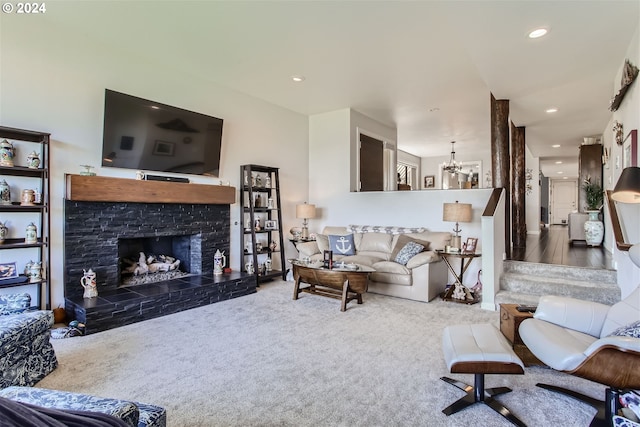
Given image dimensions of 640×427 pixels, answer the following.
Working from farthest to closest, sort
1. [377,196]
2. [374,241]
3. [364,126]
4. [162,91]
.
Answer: [364,126]
[377,196]
[374,241]
[162,91]

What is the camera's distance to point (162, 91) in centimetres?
452

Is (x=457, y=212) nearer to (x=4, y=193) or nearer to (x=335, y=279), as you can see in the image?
(x=335, y=279)

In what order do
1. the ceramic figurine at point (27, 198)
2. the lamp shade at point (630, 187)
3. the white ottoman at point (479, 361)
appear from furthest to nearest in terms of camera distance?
the ceramic figurine at point (27, 198), the lamp shade at point (630, 187), the white ottoman at point (479, 361)

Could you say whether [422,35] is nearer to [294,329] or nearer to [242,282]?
[294,329]

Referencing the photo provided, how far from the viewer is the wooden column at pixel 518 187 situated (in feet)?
21.3

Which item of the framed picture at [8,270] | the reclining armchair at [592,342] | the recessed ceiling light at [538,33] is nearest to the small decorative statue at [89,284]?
the framed picture at [8,270]

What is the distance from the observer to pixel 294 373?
2.51 meters

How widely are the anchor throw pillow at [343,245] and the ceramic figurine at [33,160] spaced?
12.8ft

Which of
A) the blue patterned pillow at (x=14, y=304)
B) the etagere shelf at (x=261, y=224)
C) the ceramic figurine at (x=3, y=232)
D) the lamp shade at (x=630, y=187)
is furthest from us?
the etagere shelf at (x=261, y=224)

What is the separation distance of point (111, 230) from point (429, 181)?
1074 centimetres

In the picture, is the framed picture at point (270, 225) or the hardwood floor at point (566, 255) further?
the framed picture at point (270, 225)

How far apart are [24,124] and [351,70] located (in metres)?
3.79

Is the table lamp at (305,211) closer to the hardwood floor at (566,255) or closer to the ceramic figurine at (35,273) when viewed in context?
the hardwood floor at (566,255)

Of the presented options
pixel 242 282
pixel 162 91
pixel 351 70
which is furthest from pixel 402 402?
pixel 162 91
